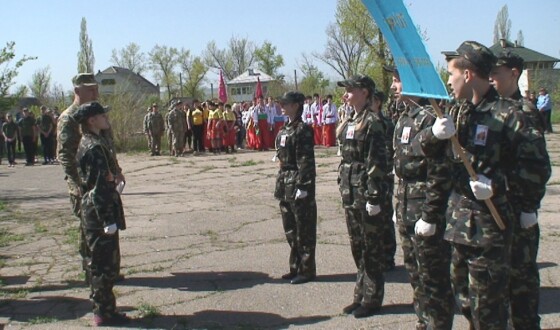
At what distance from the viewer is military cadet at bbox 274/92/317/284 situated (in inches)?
258

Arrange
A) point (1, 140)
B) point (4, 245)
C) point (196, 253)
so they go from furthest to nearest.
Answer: point (1, 140) < point (4, 245) < point (196, 253)

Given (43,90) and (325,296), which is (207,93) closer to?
(43,90)

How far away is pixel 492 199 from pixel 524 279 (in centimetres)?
90

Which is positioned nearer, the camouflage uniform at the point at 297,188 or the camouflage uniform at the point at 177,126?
the camouflage uniform at the point at 297,188

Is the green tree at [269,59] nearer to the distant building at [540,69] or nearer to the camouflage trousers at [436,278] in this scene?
the distant building at [540,69]

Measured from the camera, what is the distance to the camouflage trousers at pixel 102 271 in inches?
222

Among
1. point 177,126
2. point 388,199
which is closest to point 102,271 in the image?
point 388,199

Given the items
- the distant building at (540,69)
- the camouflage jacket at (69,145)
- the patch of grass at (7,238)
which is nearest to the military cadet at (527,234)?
the camouflage jacket at (69,145)

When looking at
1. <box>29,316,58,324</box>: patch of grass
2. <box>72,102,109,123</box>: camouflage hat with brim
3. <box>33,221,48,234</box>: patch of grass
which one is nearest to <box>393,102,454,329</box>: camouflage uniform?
<box>72,102,109,123</box>: camouflage hat with brim

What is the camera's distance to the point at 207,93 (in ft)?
282

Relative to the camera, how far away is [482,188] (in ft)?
12.0

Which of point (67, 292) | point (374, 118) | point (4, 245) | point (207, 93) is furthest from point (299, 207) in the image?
point (207, 93)

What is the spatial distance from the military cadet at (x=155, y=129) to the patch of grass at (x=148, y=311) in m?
17.2

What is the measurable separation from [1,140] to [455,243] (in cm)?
2164
